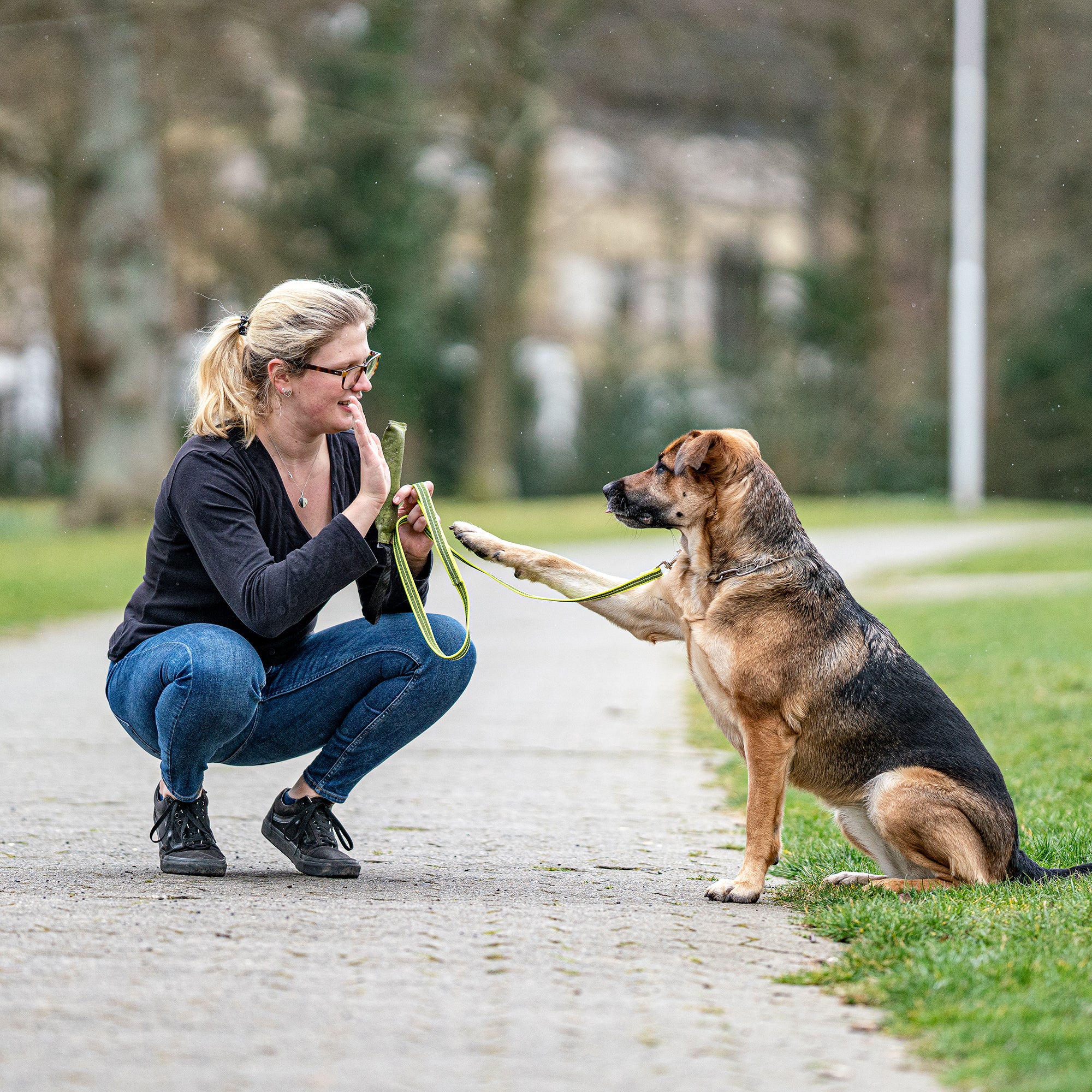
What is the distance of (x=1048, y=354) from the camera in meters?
32.0

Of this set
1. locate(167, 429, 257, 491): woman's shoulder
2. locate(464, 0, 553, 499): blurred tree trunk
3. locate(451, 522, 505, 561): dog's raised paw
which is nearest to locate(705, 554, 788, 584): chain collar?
locate(451, 522, 505, 561): dog's raised paw

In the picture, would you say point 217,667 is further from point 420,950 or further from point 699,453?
point 699,453

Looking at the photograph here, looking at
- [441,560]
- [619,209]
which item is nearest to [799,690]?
[441,560]

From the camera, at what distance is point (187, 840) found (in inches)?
187

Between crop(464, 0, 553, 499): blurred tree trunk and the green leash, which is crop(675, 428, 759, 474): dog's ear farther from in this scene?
crop(464, 0, 553, 499): blurred tree trunk

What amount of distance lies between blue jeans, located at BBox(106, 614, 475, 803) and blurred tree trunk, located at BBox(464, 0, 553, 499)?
2475 centimetres

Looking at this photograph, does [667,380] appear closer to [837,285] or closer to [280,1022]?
[837,285]

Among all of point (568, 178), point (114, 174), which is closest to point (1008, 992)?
point (114, 174)

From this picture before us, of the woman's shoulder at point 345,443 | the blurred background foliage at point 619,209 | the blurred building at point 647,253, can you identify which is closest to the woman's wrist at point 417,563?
the woman's shoulder at point 345,443

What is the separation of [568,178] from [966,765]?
1262 inches

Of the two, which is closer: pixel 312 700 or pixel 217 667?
pixel 217 667

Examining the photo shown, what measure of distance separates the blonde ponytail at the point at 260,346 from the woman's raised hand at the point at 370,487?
1.08 ft

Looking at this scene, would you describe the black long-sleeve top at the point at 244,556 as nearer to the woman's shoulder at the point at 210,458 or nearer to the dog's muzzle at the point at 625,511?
the woman's shoulder at the point at 210,458

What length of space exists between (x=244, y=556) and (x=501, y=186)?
25.9 m
